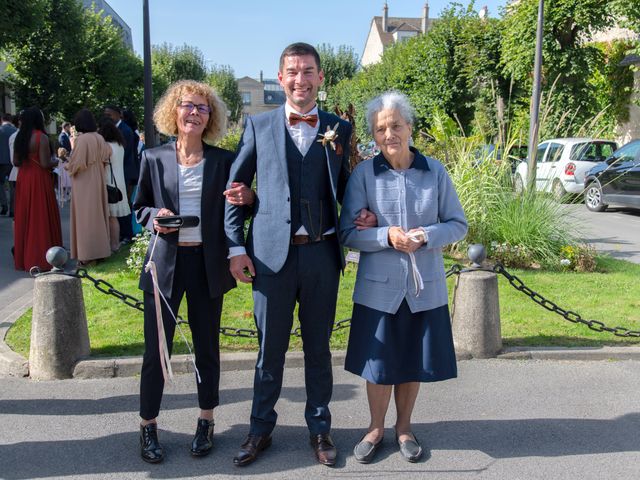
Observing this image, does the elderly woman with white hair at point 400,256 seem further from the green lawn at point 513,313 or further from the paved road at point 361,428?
the green lawn at point 513,313

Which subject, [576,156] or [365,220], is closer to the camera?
[365,220]

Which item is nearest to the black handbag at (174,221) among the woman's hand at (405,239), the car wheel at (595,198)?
the woman's hand at (405,239)

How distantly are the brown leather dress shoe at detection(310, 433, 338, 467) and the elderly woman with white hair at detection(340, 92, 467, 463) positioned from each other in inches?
6.1

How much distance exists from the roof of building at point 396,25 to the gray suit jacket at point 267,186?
6861 centimetres

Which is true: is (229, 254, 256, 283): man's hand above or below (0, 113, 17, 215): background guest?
below

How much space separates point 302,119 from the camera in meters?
3.33

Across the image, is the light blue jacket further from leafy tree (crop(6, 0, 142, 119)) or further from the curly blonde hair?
leafy tree (crop(6, 0, 142, 119))

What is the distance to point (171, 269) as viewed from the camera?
339cm

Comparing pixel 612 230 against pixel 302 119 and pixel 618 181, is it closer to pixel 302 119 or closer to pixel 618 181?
pixel 618 181

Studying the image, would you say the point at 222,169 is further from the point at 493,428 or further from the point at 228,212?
the point at 493,428

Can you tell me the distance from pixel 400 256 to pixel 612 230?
1090cm

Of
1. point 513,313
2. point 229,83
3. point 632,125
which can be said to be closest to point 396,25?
point 229,83

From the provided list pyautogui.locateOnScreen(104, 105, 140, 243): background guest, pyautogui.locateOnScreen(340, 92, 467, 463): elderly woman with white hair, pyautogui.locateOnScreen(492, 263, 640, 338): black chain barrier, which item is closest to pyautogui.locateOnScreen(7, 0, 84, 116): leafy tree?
pyautogui.locateOnScreen(104, 105, 140, 243): background guest

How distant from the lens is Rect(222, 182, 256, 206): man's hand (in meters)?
3.28
